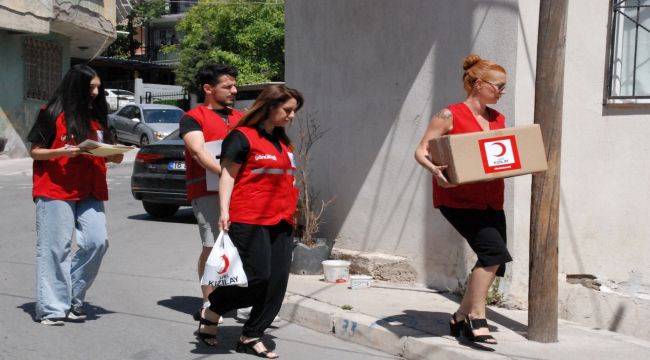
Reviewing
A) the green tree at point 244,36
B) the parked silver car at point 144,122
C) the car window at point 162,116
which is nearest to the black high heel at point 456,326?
the parked silver car at point 144,122

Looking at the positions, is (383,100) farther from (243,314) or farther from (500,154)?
(500,154)

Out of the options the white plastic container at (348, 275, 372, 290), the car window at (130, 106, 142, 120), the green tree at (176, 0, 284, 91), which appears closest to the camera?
the white plastic container at (348, 275, 372, 290)

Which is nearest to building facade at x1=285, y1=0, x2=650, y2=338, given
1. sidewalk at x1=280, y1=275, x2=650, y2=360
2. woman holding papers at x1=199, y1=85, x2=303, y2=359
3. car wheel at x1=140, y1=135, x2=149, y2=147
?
sidewalk at x1=280, y1=275, x2=650, y2=360

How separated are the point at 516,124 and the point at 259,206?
94.7 inches

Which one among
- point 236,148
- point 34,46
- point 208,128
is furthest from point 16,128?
point 236,148

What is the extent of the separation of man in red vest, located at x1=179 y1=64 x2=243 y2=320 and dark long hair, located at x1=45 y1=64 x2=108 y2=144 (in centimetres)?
70

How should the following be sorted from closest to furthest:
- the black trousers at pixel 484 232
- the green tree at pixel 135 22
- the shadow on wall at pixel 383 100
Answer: the black trousers at pixel 484 232 < the shadow on wall at pixel 383 100 < the green tree at pixel 135 22

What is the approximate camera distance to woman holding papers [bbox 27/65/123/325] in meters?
5.94

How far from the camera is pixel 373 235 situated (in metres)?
7.86

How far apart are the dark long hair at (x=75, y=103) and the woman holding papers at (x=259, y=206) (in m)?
1.36

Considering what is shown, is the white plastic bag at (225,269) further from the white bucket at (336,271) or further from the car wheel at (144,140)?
the car wheel at (144,140)

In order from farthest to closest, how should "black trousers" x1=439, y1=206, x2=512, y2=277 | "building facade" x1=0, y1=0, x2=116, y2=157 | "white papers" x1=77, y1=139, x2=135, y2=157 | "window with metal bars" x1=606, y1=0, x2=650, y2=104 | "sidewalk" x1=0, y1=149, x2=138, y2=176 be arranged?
"building facade" x1=0, y1=0, x2=116, y2=157 → "sidewalk" x1=0, y1=149, x2=138, y2=176 → "window with metal bars" x1=606, y1=0, x2=650, y2=104 → "white papers" x1=77, y1=139, x2=135, y2=157 → "black trousers" x1=439, y1=206, x2=512, y2=277

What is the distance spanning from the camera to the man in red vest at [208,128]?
6.08m

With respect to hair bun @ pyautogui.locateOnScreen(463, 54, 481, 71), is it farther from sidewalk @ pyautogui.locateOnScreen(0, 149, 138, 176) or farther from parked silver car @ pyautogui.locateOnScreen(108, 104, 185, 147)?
parked silver car @ pyautogui.locateOnScreen(108, 104, 185, 147)
